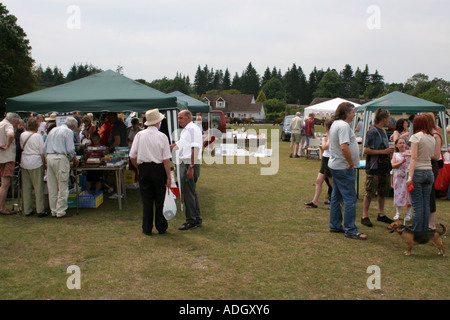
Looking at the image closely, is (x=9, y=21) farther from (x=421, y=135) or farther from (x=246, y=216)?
(x=421, y=135)

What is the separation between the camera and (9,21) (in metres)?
33.8

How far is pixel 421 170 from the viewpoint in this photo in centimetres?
452

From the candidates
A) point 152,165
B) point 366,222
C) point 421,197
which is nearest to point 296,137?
point 366,222

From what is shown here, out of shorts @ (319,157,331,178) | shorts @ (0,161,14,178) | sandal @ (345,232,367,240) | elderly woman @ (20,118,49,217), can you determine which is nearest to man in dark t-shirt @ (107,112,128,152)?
elderly woman @ (20,118,49,217)

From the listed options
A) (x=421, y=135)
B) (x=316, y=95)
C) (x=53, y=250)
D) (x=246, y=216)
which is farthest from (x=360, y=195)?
(x=316, y=95)

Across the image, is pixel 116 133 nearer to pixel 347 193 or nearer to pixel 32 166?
pixel 32 166

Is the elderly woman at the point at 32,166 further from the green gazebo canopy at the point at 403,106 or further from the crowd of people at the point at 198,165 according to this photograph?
the green gazebo canopy at the point at 403,106

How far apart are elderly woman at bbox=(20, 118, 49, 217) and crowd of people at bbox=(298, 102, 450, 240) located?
5.06 m

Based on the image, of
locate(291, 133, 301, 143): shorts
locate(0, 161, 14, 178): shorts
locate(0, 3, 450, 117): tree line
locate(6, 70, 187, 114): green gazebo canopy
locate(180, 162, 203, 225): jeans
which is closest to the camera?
locate(180, 162, 203, 225): jeans

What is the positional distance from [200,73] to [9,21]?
90222 millimetres

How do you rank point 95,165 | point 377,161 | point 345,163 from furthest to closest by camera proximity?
point 95,165 < point 377,161 < point 345,163

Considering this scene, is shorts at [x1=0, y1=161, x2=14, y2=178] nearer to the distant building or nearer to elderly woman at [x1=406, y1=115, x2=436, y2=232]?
elderly woman at [x1=406, y1=115, x2=436, y2=232]

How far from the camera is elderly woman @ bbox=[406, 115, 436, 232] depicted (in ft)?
14.7

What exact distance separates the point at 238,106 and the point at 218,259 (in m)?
87.5
